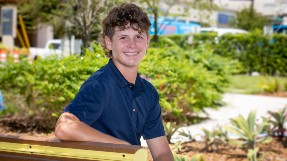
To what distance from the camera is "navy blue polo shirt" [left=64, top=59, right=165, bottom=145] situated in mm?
2365

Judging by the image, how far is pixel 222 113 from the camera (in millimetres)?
11039

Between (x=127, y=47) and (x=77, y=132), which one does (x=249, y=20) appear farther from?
(x=77, y=132)

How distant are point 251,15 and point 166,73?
38.0 metres

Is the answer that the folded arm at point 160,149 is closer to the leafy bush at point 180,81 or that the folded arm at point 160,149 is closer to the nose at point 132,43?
the nose at point 132,43

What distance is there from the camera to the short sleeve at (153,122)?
2760 millimetres

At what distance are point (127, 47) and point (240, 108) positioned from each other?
Answer: 9.94 meters

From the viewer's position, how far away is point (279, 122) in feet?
23.0

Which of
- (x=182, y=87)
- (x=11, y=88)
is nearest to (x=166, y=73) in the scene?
(x=182, y=87)

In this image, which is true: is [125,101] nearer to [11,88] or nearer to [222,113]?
[11,88]

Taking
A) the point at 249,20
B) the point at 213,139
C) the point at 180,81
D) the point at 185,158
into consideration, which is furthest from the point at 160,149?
the point at 249,20

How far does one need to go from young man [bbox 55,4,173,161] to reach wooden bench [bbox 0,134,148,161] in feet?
0.58

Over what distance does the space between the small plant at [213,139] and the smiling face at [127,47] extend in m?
3.78

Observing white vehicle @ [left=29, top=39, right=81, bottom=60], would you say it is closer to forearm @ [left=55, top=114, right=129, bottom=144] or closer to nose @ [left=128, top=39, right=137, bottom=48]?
nose @ [left=128, top=39, right=137, bottom=48]

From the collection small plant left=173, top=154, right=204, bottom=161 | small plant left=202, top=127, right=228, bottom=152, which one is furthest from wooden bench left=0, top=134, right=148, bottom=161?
small plant left=202, top=127, right=228, bottom=152
